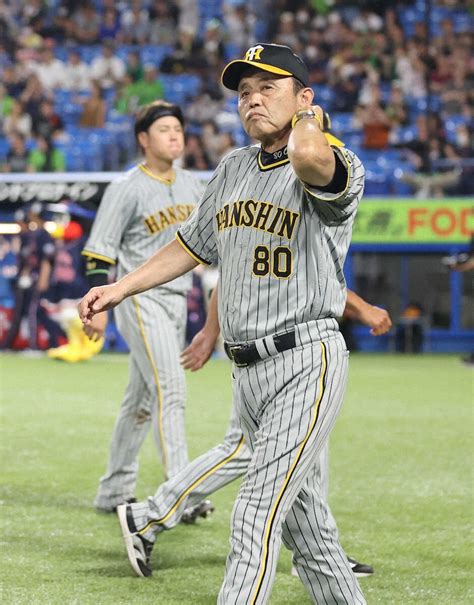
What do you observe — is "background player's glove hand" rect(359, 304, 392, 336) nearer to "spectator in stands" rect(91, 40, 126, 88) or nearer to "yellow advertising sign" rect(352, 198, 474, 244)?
"yellow advertising sign" rect(352, 198, 474, 244)

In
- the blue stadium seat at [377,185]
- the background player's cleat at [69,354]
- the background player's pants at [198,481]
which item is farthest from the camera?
the blue stadium seat at [377,185]

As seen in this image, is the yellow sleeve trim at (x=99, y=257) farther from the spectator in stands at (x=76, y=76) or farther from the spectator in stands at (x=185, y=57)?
the spectator in stands at (x=76, y=76)

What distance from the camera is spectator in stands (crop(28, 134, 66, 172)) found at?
20328 mm

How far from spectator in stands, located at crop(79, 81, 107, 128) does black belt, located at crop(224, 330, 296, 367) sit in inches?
747

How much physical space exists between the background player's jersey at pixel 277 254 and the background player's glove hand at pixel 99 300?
354mm

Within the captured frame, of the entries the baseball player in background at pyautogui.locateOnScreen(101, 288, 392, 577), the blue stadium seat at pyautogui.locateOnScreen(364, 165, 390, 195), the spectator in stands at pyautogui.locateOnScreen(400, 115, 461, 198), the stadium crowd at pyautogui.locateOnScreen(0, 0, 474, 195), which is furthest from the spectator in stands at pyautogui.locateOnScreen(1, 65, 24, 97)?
the baseball player in background at pyautogui.locateOnScreen(101, 288, 392, 577)

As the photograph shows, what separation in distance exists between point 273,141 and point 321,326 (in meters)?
0.62

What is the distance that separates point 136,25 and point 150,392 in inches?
775

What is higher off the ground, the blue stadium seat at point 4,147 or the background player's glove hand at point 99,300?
the blue stadium seat at point 4,147

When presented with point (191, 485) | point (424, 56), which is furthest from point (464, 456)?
point (424, 56)

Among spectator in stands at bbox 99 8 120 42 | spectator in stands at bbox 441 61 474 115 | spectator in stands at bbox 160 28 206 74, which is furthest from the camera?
spectator in stands at bbox 99 8 120 42

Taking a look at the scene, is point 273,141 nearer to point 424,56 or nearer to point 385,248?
point 385,248

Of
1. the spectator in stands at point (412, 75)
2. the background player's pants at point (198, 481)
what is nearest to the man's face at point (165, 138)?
the background player's pants at point (198, 481)

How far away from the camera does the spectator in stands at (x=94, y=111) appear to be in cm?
2225
